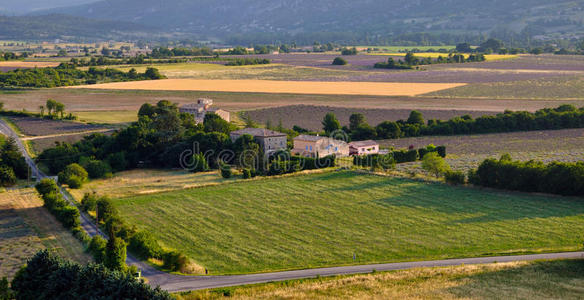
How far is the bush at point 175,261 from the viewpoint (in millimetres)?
32656

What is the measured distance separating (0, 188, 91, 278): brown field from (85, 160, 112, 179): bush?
8.16 m

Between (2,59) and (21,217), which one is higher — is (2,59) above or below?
above

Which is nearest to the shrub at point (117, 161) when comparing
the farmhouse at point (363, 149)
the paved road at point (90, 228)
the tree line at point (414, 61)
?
the paved road at point (90, 228)

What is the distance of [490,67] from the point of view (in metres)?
154

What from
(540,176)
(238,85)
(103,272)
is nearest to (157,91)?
(238,85)

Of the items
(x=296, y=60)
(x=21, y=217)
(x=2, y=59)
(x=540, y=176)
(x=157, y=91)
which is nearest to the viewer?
(x=21, y=217)

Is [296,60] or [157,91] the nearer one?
[157,91]

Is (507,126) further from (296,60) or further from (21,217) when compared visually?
(296,60)

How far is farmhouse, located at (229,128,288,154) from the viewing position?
204ft

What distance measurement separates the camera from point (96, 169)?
185 ft

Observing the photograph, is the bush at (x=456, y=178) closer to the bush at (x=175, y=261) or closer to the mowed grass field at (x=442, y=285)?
the mowed grass field at (x=442, y=285)

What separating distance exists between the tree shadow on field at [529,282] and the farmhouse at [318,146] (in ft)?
102

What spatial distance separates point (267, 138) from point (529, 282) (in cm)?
3538

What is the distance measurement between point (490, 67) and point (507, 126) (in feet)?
268
